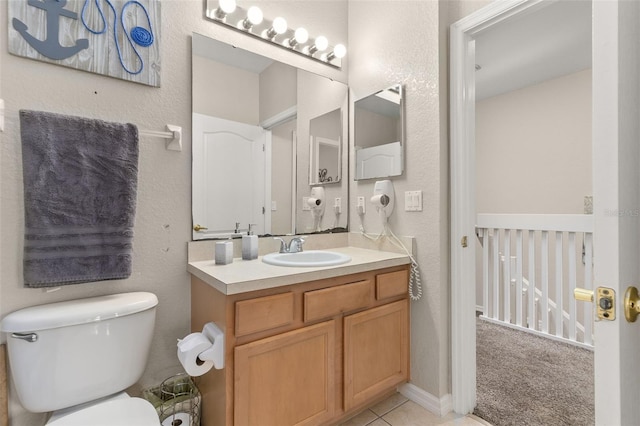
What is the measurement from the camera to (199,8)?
1610 millimetres

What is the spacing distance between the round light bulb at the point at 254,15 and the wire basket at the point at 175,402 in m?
1.97

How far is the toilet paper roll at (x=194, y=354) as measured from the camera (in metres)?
1.15

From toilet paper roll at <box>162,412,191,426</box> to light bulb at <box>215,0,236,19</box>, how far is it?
1993mm

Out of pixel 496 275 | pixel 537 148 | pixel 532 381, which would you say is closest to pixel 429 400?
pixel 532 381

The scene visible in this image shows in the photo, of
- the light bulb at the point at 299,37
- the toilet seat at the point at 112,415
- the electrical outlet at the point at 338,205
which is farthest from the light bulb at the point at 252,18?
the toilet seat at the point at 112,415

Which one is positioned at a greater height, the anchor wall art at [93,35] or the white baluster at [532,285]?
the anchor wall art at [93,35]

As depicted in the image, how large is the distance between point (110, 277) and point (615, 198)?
5.25 feet

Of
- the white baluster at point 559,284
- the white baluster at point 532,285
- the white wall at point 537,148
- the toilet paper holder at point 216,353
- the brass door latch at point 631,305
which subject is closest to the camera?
the brass door latch at point 631,305

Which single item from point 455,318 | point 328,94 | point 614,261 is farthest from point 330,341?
point 328,94

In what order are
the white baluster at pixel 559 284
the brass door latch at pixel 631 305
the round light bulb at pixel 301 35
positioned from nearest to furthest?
the brass door latch at pixel 631 305, the round light bulb at pixel 301 35, the white baluster at pixel 559 284

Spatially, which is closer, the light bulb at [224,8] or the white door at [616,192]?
the white door at [616,192]

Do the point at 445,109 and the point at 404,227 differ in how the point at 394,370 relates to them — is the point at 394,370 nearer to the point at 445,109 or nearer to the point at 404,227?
the point at 404,227

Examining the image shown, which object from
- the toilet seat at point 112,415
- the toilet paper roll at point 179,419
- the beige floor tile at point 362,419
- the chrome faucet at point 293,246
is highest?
the chrome faucet at point 293,246

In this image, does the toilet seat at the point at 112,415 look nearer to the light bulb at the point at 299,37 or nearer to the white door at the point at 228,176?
the white door at the point at 228,176
